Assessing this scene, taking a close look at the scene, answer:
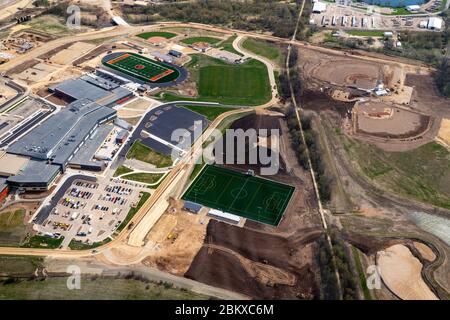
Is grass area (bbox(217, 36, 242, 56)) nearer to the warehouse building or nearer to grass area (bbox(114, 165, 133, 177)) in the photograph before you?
the warehouse building

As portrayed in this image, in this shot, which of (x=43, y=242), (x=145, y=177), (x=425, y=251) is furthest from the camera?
(x=145, y=177)

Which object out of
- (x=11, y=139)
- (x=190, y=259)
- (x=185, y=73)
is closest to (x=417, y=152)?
(x=190, y=259)

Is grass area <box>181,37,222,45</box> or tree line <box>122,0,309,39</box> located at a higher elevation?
tree line <box>122,0,309,39</box>

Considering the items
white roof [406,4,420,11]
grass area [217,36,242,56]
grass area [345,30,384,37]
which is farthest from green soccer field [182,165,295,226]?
white roof [406,4,420,11]

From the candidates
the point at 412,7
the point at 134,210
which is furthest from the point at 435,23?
the point at 134,210

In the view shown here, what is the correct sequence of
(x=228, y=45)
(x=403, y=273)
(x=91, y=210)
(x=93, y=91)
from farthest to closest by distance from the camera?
(x=228, y=45)
(x=93, y=91)
(x=91, y=210)
(x=403, y=273)

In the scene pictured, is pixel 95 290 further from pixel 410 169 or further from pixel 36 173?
pixel 410 169

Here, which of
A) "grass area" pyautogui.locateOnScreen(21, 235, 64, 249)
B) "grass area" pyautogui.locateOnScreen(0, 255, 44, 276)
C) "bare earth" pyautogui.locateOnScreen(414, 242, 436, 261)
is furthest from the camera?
"grass area" pyautogui.locateOnScreen(21, 235, 64, 249)
